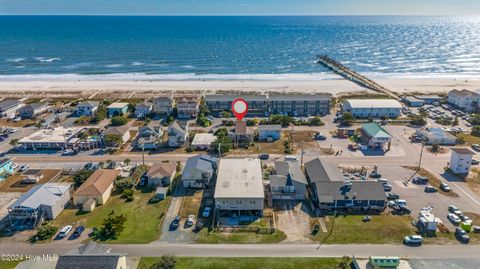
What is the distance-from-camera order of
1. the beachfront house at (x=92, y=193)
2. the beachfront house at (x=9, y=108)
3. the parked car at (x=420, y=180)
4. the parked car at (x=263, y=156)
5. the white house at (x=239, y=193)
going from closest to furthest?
the white house at (x=239, y=193)
the beachfront house at (x=92, y=193)
the parked car at (x=420, y=180)
the parked car at (x=263, y=156)
the beachfront house at (x=9, y=108)

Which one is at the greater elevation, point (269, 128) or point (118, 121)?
point (269, 128)

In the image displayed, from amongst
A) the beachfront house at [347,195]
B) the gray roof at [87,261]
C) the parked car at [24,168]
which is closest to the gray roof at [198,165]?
the beachfront house at [347,195]

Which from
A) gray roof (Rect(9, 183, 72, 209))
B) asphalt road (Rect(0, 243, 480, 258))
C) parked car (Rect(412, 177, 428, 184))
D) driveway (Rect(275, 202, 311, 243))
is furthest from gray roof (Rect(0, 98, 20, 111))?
parked car (Rect(412, 177, 428, 184))

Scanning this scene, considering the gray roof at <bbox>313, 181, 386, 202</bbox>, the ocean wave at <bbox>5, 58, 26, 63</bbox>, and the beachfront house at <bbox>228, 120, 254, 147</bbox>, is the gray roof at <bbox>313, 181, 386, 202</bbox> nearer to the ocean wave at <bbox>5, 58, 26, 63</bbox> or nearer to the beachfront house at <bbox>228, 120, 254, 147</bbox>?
the beachfront house at <bbox>228, 120, 254, 147</bbox>

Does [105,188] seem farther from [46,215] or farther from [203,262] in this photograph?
[203,262]

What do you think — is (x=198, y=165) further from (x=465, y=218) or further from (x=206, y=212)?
(x=465, y=218)

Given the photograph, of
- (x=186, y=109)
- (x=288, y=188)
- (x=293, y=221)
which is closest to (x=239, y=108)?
(x=186, y=109)

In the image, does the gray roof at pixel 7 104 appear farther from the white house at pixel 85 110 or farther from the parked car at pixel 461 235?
the parked car at pixel 461 235
